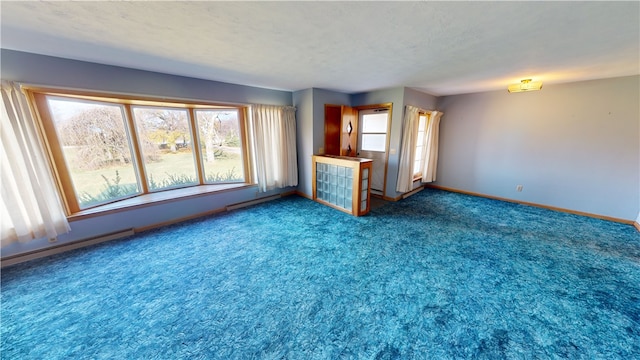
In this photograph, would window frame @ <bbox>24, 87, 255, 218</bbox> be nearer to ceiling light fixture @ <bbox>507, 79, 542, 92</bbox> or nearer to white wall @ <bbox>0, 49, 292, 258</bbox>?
white wall @ <bbox>0, 49, 292, 258</bbox>

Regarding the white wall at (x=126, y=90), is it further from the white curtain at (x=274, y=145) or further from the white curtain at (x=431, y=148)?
the white curtain at (x=431, y=148)

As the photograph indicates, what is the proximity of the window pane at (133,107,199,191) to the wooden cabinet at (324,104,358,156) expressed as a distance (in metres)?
2.59

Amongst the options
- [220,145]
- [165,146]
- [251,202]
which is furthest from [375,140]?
[165,146]

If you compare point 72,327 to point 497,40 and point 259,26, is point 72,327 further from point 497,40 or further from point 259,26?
point 497,40

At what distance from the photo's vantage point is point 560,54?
7.00 ft

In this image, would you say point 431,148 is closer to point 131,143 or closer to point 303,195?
point 303,195

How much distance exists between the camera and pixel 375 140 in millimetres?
4695

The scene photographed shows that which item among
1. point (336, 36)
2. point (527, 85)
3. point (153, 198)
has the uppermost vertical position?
point (336, 36)

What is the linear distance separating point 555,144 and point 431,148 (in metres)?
1.98

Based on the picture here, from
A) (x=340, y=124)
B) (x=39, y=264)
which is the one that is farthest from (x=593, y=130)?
(x=39, y=264)

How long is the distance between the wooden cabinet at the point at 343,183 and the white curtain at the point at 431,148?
Result: 208cm

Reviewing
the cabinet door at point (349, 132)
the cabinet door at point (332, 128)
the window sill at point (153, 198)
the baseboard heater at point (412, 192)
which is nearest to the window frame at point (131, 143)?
the window sill at point (153, 198)

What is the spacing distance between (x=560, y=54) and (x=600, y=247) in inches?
98.4

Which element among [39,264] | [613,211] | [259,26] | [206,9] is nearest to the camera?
[206,9]
